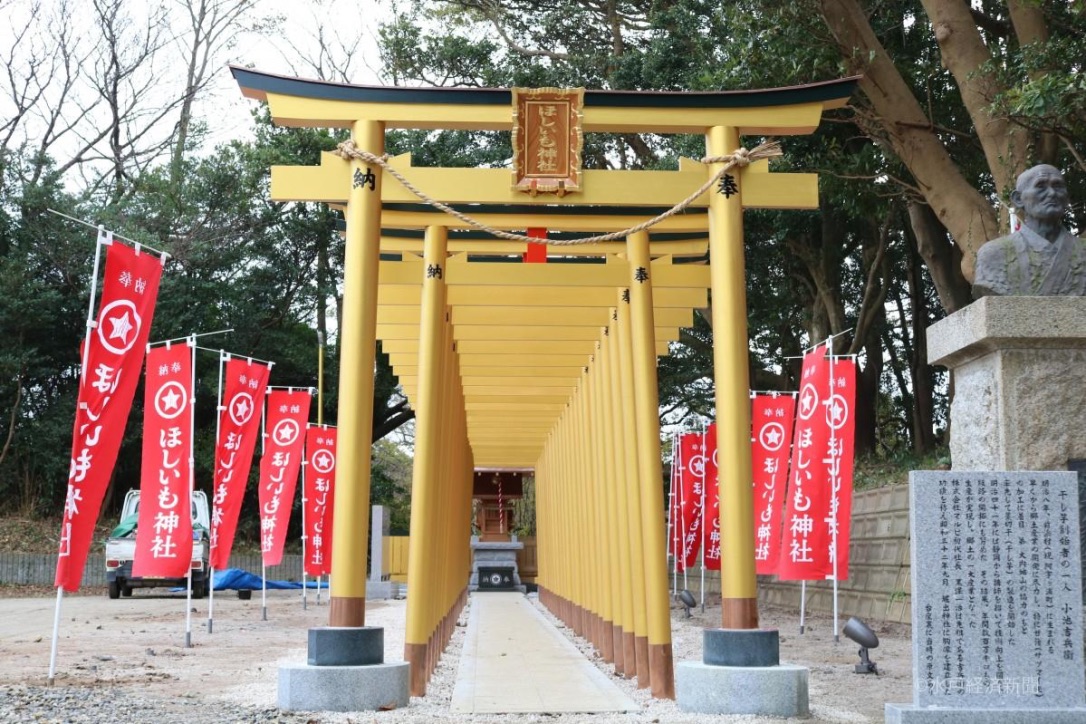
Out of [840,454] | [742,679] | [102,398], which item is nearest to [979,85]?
[840,454]

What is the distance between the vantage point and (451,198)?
7336mm

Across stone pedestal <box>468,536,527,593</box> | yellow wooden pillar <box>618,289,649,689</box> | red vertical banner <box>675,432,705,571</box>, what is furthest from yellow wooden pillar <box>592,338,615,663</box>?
stone pedestal <box>468,536,527,593</box>

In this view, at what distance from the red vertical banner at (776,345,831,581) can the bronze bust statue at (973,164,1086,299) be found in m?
7.46

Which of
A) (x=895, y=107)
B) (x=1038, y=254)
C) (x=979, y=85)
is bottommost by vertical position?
(x=1038, y=254)

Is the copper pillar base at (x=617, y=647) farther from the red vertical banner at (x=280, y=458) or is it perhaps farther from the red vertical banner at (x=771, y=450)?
the red vertical banner at (x=280, y=458)

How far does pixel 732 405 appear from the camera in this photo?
7.04 metres

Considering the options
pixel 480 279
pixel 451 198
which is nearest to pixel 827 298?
pixel 480 279

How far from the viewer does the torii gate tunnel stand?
7035 mm

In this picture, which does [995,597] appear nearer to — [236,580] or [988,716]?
[988,716]

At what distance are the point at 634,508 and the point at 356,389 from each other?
2.37 meters

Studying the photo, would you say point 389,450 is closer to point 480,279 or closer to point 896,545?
Result: point 896,545

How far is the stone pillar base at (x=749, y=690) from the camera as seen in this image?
254 inches

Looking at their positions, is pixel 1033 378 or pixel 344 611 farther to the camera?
pixel 344 611

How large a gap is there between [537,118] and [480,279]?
1.72 m
